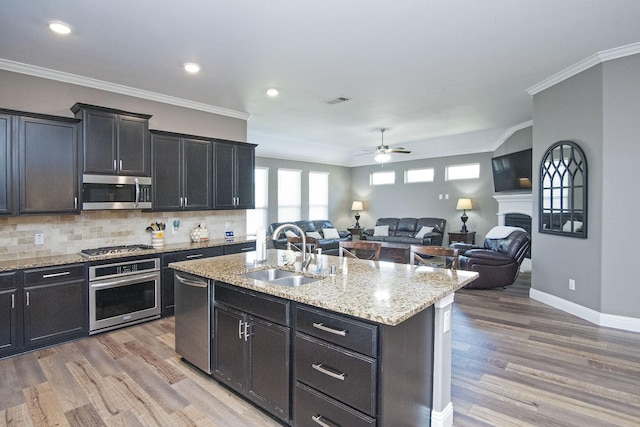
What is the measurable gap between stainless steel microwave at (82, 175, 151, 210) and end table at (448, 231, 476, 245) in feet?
22.2

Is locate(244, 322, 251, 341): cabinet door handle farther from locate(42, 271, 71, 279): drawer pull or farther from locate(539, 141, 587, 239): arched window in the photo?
locate(539, 141, 587, 239): arched window

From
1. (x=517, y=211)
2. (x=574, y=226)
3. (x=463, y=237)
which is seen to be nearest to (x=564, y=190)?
(x=574, y=226)

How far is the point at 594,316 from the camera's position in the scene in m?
3.96

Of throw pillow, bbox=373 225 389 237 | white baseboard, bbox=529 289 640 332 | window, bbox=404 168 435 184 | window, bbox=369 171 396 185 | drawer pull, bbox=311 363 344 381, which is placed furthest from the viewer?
window, bbox=369 171 396 185

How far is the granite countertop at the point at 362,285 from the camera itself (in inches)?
69.3

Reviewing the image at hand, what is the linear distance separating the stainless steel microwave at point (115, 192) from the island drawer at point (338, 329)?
307 cm

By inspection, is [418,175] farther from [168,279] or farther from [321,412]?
[321,412]

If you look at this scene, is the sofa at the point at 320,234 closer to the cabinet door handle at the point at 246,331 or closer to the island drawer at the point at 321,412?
the cabinet door handle at the point at 246,331

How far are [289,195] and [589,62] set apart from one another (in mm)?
6697

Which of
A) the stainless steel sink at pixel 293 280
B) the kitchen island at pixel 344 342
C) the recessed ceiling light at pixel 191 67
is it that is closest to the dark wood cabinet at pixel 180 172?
the recessed ceiling light at pixel 191 67

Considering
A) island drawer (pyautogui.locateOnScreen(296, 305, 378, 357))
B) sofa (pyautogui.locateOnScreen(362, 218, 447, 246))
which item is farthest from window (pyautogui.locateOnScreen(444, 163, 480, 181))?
island drawer (pyautogui.locateOnScreen(296, 305, 378, 357))

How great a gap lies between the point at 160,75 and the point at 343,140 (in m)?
5.17

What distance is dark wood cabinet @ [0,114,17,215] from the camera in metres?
3.29

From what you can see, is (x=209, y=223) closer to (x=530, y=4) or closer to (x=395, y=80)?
(x=395, y=80)
